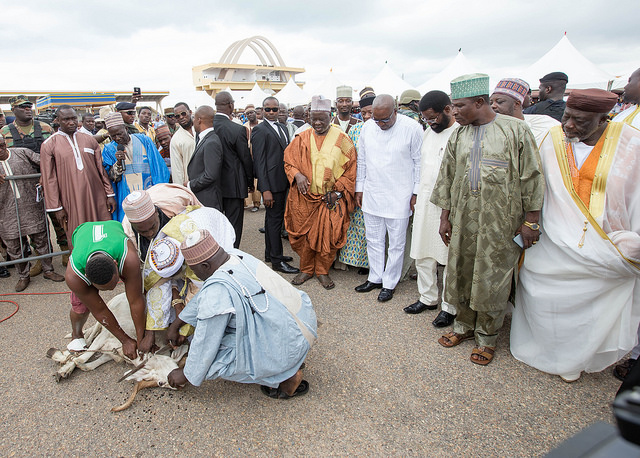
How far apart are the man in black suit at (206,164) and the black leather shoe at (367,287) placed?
1886mm

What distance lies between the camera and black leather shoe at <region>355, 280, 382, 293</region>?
4168mm

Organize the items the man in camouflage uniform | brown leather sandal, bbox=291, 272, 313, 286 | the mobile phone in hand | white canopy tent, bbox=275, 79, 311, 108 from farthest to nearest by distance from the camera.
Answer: white canopy tent, bbox=275, 79, 311, 108 → the man in camouflage uniform → brown leather sandal, bbox=291, 272, 313, 286 → the mobile phone in hand

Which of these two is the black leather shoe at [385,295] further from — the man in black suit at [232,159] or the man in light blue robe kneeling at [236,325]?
the man in black suit at [232,159]

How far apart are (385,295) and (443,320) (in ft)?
2.31

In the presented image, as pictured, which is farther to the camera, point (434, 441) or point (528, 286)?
point (528, 286)

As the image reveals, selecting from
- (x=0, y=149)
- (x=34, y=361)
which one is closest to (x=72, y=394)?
(x=34, y=361)

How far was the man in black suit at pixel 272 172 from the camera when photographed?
15.5 feet

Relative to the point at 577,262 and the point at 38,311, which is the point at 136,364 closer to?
the point at 38,311

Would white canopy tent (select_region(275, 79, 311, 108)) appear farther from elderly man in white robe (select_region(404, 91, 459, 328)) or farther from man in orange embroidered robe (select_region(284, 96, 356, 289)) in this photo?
elderly man in white robe (select_region(404, 91, 459, 328))

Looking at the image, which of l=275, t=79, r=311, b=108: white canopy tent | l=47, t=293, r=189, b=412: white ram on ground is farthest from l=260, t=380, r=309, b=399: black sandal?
l=275, t=79, r=311, b=108: white canopy tent

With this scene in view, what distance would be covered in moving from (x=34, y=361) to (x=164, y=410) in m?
1.41

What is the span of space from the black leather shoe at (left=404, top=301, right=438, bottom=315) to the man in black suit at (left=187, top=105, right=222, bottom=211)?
243 cm

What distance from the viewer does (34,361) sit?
9.98ft

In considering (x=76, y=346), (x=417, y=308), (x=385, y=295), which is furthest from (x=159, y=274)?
(x=417, y=308)
